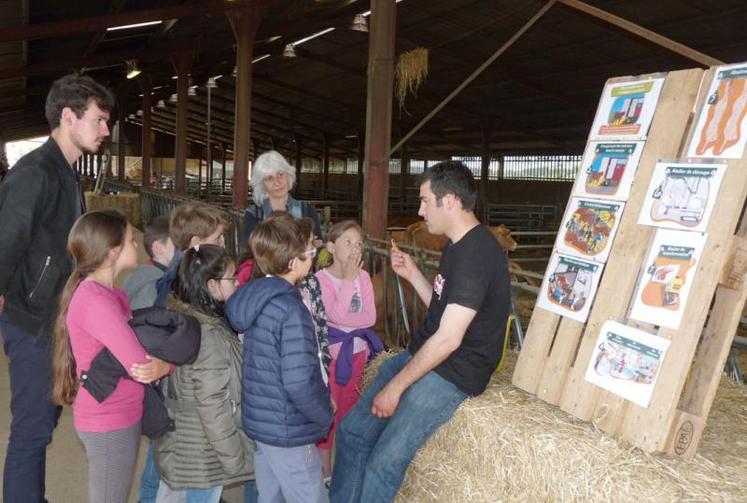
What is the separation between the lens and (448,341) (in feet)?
7.91

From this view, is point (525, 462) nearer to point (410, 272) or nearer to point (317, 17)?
point (410, 272)

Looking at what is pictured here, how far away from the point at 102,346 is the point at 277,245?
0.68 m

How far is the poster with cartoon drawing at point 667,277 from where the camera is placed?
2.20 m

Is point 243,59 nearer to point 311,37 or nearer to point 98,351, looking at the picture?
point 311,37

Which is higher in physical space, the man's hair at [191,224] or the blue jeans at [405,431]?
the man's hair at [191,224]

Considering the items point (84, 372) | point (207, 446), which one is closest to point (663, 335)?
point (207, 446)

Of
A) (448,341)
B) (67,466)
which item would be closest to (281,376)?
(448,341)

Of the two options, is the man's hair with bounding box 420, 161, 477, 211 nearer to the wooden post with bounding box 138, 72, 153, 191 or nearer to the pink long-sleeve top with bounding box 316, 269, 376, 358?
the pink long-sleeve top with bounding box 316, 269, 376, 358

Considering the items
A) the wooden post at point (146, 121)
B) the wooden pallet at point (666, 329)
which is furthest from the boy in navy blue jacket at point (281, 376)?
the wooden post at point (146, 121)

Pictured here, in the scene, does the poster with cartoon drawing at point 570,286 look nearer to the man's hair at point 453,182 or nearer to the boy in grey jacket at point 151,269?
the man's hair at point 453,182

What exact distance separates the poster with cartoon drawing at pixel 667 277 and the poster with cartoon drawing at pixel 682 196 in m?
0.04

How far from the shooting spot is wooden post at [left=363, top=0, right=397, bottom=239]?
6801 mm

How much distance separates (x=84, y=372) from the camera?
2260 mm

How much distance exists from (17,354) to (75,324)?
18.9 inches
